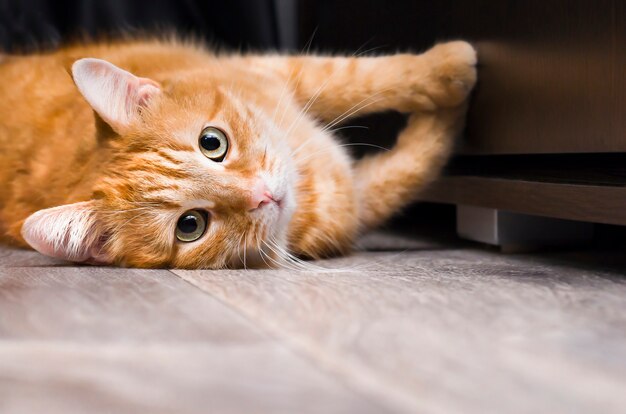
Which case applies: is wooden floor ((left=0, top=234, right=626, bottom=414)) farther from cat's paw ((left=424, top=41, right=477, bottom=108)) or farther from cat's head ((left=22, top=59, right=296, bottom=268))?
cat's paw ((left=424, top=41, right=477, bottom=108))

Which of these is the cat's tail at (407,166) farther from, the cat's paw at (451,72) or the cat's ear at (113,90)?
the cat's ear at (113,90)

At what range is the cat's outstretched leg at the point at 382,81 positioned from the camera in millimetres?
1438

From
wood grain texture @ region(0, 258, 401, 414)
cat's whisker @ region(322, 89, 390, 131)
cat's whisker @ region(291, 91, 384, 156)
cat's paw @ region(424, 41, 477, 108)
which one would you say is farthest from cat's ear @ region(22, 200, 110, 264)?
cat's paw @ region(424, 41, 477, 108)

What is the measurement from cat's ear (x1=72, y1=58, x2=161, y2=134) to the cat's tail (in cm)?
52

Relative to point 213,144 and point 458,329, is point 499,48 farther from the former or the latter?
point 458,329

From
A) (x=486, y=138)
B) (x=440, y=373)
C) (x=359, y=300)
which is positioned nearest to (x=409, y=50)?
(x=486, y=138)

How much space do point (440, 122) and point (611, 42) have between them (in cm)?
51

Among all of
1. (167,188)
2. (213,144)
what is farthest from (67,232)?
(213,144)

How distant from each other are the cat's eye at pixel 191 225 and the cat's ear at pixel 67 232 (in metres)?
0.14

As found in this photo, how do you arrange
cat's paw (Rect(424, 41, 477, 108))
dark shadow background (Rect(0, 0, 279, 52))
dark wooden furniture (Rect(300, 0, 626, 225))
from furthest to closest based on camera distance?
dark shadow background (Rect(0, 0, 279, 52)) → cat's paw (Rect(424, 41, 477, 108)) → dark wooden furniture (Rect(300, 0, 626, 225))

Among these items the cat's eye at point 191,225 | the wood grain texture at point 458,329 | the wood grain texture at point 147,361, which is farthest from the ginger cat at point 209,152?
the wood grain texture at point 147,361

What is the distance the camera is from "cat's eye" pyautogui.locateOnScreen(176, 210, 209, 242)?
4.11ft

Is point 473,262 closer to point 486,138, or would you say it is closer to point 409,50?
point 486,138

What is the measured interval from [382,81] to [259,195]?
45 cm
